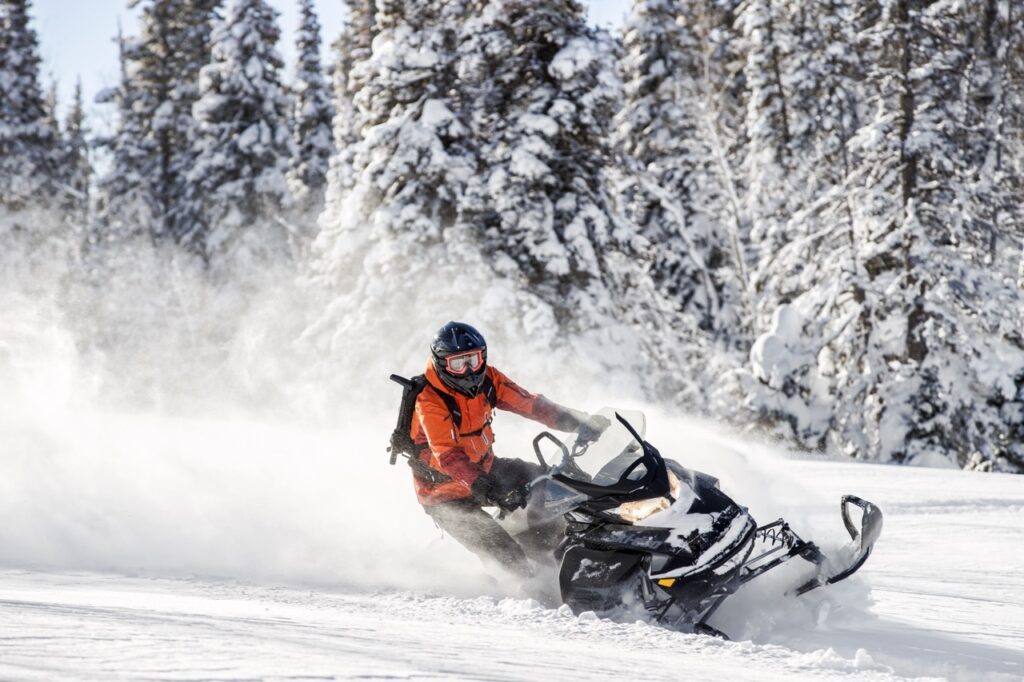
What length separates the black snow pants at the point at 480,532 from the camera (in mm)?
5930

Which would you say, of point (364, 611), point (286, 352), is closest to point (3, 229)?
point (286, 352)

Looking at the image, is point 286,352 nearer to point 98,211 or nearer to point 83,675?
point 83,675

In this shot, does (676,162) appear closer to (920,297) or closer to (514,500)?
(920,297)

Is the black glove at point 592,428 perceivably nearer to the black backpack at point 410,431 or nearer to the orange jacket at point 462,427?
the orange jacket at point 462,427

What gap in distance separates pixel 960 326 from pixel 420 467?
46.1 feet

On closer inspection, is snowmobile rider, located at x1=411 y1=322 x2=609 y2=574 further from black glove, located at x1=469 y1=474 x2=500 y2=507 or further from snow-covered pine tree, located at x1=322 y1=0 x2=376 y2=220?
snow-covered pine tree, located at x1=322 y1=0 x2=376 y2=220

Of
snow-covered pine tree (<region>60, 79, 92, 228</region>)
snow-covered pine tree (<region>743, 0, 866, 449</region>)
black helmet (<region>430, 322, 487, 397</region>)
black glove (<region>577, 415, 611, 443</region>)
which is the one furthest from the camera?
snow-covered pine tree (<region>60, 79, 92, 228</region>)

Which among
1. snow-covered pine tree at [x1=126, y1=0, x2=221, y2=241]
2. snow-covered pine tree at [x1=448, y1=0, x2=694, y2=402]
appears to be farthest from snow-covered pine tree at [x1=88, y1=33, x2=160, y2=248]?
snow-covered pine tree at [x1=448, y1=0, x2=694, y2=402]

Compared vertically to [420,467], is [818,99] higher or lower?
higher

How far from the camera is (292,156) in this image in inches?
1473

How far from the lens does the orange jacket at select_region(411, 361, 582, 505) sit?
19.9ft

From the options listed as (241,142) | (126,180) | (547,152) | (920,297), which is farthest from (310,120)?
(920,297)

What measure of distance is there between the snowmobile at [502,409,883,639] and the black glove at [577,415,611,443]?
248 millimetres

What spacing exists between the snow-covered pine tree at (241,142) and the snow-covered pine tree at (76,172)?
6721 millimetres
